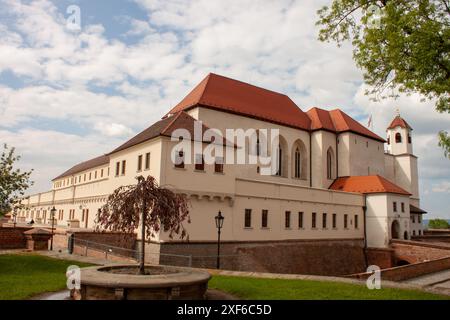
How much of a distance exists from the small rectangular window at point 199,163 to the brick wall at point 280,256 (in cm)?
489

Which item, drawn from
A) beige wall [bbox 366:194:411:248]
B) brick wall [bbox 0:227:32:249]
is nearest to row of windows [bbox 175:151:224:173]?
brick wall [bbox 0:227:32:249]

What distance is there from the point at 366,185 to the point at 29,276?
114ft

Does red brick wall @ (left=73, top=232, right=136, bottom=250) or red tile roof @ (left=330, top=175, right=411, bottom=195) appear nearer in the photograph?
red brick wall @ (left=73, top=232, right=136, bottom=250)

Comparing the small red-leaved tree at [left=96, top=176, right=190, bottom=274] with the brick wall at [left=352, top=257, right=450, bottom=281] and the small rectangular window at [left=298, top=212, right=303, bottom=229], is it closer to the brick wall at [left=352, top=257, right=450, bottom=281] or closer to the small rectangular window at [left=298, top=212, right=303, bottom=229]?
the brick wall at [left=352, top=257, right=450, bottom=281]

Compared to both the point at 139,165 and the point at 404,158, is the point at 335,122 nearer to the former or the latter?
the point at 404,158

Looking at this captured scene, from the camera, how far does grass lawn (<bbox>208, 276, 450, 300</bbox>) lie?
1020 cm

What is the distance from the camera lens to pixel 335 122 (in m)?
46.6

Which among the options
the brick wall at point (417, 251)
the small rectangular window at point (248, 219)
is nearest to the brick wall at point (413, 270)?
the brick wall at point (417, 251)

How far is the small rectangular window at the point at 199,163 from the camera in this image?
968 inches

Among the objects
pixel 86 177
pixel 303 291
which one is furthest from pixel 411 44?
pixel 86 177

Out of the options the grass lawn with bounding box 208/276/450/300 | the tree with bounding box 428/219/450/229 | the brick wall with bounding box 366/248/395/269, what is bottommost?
the brick wall with bounding box 366/248/395/269

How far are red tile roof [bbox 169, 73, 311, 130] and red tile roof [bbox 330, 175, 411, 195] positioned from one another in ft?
24.0

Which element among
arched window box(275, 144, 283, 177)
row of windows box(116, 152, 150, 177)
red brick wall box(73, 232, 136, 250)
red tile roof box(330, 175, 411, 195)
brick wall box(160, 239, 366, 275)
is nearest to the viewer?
red brick wall box(73, 232, 136, 250)

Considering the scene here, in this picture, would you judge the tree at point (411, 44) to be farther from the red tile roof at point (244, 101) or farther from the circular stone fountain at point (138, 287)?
the red tile roof at point (244, 101)
